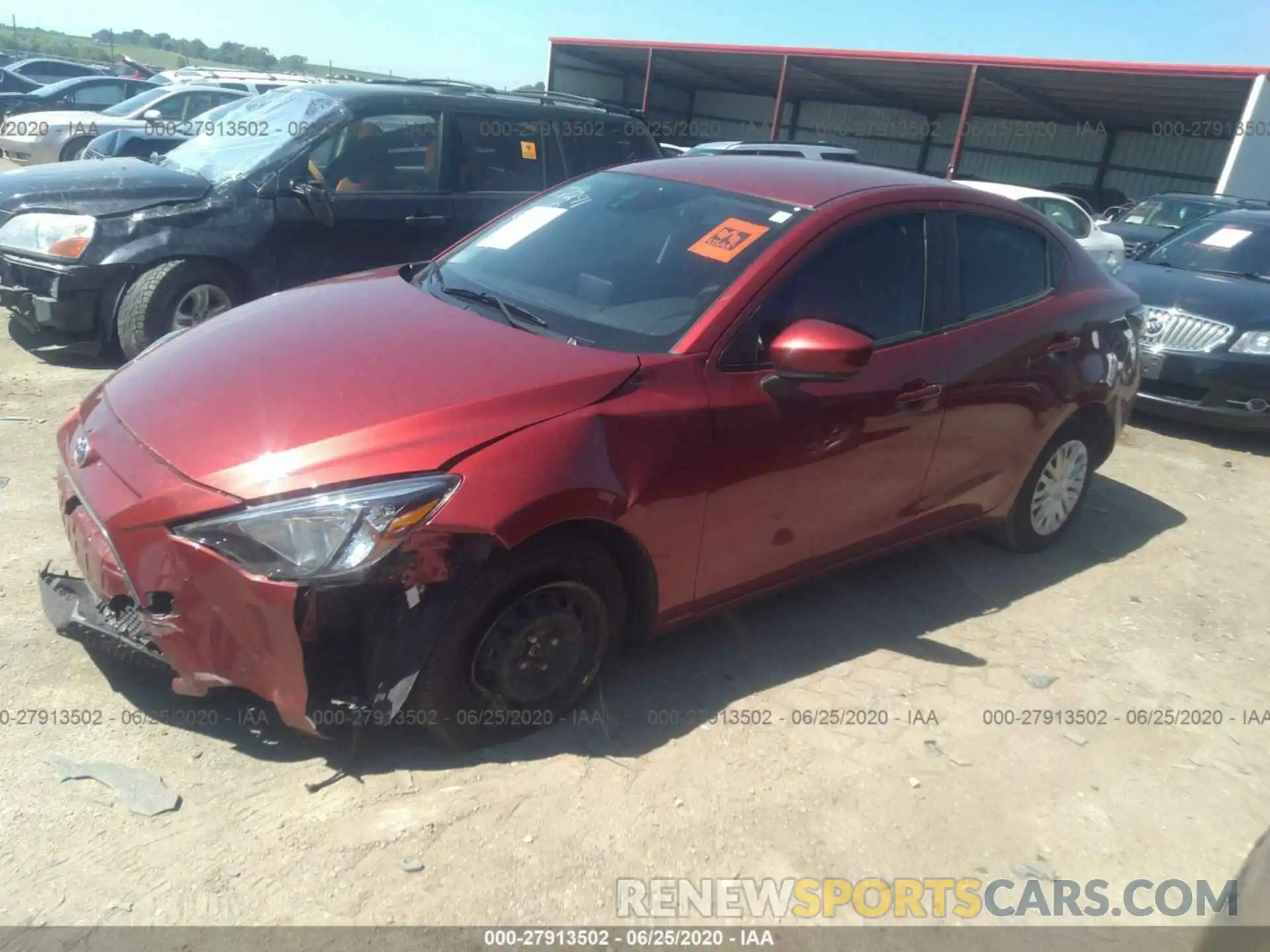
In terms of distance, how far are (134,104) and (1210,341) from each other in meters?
15.4

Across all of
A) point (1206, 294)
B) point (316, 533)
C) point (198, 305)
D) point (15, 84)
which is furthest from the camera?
point (15, 84)

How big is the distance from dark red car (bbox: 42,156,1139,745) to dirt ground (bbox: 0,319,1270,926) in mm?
292

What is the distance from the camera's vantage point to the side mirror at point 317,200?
6.29 meters

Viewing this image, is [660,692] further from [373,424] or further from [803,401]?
[373,424]

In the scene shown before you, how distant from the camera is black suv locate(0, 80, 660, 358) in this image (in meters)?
5.98

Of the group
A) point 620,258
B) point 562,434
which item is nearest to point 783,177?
point 620,258

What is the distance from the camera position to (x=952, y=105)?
27.5m

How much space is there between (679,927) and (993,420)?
8.25 feet

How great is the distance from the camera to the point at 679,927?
2516mm

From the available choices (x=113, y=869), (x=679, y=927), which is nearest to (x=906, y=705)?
(x=679, y=927)

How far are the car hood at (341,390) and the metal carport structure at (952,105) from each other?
19.0 meters

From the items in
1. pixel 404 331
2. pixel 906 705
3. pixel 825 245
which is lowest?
pixel 906 705

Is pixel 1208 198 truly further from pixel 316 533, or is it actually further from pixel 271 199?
pixel 316 533

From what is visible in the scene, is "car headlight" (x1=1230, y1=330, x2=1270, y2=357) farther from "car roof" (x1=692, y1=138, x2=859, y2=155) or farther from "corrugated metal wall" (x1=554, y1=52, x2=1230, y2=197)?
"corrugated metal wall" (x1=554, y1=52, x2=1230, y2=197)
